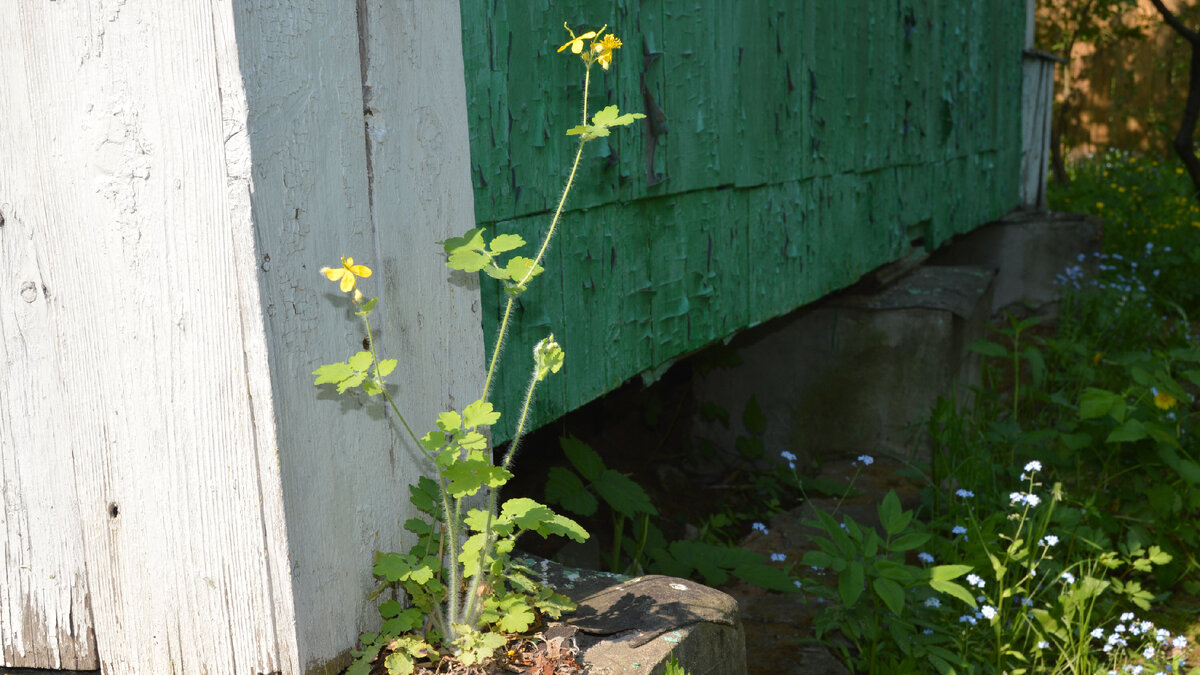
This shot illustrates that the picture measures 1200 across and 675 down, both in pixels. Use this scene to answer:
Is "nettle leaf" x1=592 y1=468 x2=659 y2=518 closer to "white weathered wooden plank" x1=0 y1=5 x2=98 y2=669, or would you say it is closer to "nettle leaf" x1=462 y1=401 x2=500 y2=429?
"nettle leaf" x1=462 y1=401 x2=500 y2=429

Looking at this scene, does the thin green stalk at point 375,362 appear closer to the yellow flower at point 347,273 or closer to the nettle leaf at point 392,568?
the yellow flower at point 347,273

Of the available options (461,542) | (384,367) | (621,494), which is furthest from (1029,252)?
(384,367)

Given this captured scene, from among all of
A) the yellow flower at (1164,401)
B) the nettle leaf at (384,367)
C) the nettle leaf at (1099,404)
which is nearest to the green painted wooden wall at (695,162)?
the nettle leaf at (384,367)

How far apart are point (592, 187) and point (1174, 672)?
1.65m

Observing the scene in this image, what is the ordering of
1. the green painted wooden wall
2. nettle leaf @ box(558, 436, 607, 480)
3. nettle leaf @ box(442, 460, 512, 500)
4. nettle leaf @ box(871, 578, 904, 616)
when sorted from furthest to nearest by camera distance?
1. nettle leaf @ box(558, 436, 607, 480)
2. nettle leaf @ box(871, 578, 904, 616)
3. the green painted wooden wall
4. nettle leaf @ box(442, 460, 512, 500)

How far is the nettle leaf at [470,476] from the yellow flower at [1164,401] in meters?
2.53

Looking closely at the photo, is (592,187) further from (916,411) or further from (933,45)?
(933,45)

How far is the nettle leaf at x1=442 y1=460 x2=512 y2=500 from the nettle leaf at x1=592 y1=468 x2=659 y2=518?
4.23ft

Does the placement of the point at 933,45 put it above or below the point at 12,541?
above

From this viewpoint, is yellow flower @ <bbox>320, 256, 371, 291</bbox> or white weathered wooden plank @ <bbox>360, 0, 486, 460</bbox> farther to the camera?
white weathered wooden plank @ <bbox>360, 0, 486, 460</bbox>

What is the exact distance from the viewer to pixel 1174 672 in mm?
2090

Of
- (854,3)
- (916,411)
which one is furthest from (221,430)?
(916,411)

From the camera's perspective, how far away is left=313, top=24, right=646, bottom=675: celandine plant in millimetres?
1267

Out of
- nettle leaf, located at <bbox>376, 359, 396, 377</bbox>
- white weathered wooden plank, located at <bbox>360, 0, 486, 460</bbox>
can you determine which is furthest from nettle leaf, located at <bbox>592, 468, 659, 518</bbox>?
nettle leaf, located at <bbox>376, 359, 396, 377</bbox>
